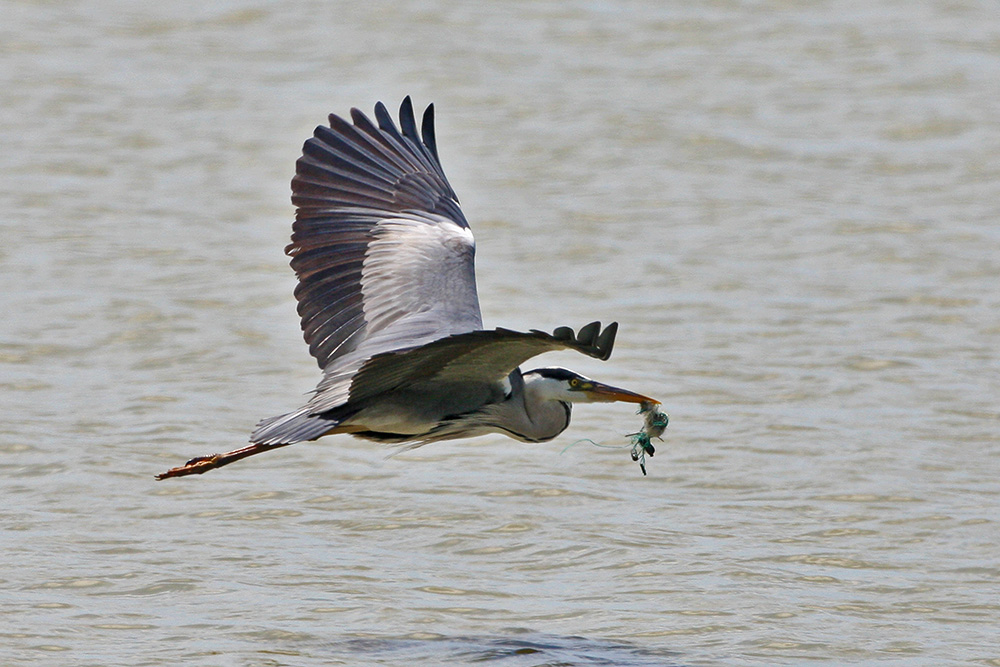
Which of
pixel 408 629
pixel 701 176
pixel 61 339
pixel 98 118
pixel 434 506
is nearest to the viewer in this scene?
pixel 408 629

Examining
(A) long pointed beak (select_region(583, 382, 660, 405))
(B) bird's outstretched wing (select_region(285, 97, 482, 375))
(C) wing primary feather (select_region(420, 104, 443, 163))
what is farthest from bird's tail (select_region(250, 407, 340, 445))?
(C) wing primary feather (select_region(420, 104, 443, 163))

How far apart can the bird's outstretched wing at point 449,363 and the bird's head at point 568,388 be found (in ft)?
1.21

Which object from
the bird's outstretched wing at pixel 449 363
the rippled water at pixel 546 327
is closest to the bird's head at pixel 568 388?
the bird's outstretched wing at pixel 449 363

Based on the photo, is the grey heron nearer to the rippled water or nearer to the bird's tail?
the bird's tail

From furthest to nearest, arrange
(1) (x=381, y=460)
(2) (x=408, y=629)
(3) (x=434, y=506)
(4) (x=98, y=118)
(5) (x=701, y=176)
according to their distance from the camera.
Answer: (4) (x=98, y=118) → (5) (x=701, y=176) → (1) (x=381, y=460) → (3) (x=434, y=506) → (2) (x=408, y=629)

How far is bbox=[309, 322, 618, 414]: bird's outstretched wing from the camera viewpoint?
5359mm

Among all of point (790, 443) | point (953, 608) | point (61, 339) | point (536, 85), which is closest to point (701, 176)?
point (536, 85)

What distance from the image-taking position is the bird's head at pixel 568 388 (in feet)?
22.2

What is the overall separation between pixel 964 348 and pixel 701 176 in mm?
3181

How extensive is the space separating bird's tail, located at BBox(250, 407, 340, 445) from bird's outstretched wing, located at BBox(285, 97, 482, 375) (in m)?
0.30

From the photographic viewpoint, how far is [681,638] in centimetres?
656

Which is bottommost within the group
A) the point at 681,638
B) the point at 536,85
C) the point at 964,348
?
the point at 681,638

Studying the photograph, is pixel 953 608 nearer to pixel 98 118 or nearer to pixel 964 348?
pixel 964 348

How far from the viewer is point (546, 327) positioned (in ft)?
31.2
